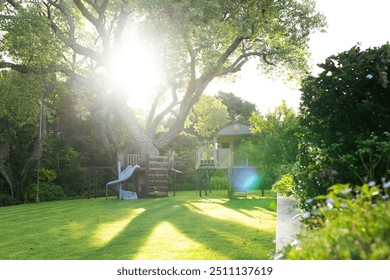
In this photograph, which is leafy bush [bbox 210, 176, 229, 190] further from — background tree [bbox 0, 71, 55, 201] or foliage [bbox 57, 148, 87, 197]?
background tree [bbox 0, 71, 55, 201]

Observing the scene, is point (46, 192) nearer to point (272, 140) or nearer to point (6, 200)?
point (6, 200)

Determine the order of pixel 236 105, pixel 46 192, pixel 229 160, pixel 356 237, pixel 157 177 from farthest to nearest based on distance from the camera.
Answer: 1. pixel 236 105
2. pixel 46 192
3. pixel 157 177
4. pixel 229 160
5. pixel 356 237

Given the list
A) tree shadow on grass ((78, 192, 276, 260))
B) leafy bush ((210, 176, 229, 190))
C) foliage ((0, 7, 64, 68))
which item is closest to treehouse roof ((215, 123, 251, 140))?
leafy bush ((210, 176, 229, 190))

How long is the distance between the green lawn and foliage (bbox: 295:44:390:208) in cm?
98

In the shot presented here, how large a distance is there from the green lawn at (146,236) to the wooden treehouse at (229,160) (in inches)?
247

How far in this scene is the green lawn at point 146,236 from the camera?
5719 millimetres

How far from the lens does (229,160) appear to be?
16.8 metres

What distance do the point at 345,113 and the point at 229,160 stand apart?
11399 mm

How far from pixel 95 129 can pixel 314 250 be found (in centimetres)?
2278

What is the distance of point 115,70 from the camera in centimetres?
1945

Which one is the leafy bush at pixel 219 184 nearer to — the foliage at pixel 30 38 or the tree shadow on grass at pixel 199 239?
the foliage at pixel 30 38

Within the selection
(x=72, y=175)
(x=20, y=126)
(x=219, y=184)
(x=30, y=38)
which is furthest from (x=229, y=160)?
(x=20, y=126)
